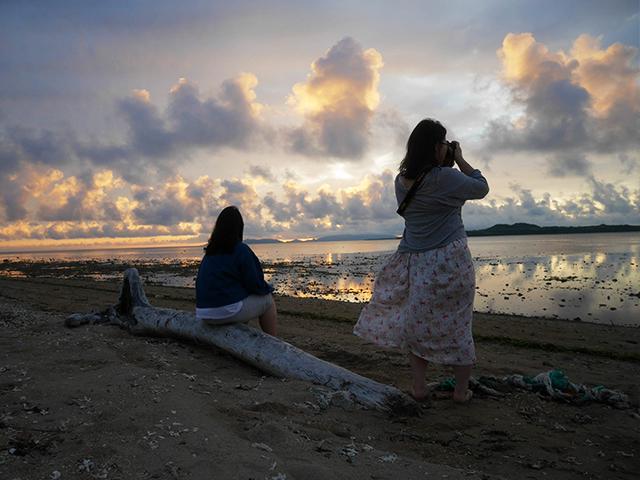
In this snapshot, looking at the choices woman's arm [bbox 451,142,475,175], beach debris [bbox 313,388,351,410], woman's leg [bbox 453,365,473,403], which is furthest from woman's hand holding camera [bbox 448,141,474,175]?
beach debris [bbox 313,388,351,410]

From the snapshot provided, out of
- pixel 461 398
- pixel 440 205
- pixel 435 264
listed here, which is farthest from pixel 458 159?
pixel 461 398

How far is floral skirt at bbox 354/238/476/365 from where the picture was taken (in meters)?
3.22

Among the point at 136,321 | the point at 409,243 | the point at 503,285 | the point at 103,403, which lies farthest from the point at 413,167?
the point at 503,285

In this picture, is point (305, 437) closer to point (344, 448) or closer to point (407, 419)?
point (344, 448)

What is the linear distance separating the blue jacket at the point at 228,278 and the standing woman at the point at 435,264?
1845 mm

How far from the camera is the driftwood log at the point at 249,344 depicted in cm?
333

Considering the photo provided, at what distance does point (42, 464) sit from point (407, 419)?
2580 millimetres

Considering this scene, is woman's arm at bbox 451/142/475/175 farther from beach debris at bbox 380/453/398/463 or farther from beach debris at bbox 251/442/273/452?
beach debris at bbox 251/442/273/452

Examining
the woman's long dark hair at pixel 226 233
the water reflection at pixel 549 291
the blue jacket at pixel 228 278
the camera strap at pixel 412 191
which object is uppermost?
the camera strap at pixel 412 191

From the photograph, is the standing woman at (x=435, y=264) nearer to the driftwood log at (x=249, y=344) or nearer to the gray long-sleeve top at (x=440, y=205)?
the gray long-sleeve top at (x=440, y=205)

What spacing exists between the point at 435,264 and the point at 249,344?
242cm

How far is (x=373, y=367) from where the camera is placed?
4.79 m

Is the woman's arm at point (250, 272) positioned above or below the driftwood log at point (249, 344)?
above

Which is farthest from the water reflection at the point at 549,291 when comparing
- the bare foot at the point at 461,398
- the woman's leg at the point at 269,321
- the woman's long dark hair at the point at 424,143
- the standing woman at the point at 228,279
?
the standing woman at the point at 228,279
